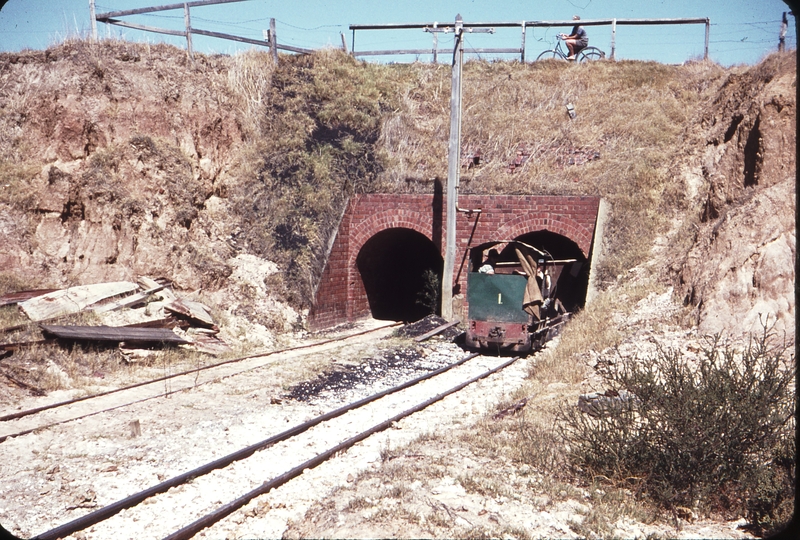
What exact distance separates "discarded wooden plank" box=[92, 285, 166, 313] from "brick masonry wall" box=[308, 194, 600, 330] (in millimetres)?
4288

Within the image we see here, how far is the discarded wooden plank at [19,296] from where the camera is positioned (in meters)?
12.5

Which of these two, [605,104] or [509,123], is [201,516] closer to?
[509,123]

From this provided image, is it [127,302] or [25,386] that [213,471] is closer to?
[25,386]

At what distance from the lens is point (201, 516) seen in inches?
241

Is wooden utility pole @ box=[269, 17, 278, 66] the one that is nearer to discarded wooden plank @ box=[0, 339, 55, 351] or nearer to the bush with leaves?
discarded wooden plank @ box=[0, 339, 55, 351]

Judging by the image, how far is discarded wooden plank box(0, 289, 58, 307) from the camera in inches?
493

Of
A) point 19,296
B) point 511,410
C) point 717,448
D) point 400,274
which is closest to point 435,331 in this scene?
point 400,274

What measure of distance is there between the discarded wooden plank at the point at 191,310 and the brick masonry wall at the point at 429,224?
306cm

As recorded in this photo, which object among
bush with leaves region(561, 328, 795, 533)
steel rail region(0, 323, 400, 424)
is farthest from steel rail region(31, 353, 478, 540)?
bush with leaves region(561, 328, 795, 533)

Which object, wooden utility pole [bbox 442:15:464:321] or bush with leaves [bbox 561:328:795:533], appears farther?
wooden utility pole [bbox 442:15:464:321]

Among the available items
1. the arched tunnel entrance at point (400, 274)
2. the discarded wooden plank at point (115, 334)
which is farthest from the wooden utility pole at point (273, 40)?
the discarded wooden plank at point (115, 334)

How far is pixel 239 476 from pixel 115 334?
6.19m

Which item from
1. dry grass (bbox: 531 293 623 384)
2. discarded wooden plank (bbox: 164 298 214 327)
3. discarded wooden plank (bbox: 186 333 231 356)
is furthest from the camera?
discarded wooden plank (bbox: 164 298 214 327)

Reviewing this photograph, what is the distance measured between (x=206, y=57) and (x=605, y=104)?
43.4 ft
